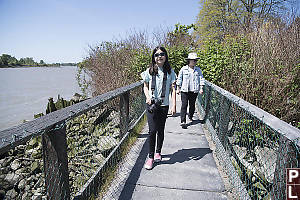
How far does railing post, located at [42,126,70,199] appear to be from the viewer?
58.6 inches

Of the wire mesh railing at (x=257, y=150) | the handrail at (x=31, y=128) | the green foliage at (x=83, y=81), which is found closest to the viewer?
the handrail at (x=31, y=128)

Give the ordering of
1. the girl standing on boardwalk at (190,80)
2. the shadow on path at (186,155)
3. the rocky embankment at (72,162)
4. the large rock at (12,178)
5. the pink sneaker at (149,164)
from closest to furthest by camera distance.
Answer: the pink sneaker at (149,164)
the shadow on path at (186,155)
the girl standing on boardwalk at (190,80)
the rocky embankment at (72,162)
the large rock at (12,178)

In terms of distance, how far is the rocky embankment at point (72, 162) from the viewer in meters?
4.45

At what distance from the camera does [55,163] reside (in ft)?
5.06

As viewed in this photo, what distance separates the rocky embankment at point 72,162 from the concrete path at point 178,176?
4.66 feet

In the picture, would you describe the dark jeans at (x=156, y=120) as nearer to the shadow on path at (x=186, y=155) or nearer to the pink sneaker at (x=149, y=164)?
the pink sneaker at (x=149, y=164)

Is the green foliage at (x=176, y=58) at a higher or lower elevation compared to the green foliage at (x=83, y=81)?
higher

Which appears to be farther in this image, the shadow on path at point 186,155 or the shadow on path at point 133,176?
the shadow on path at point 186,155

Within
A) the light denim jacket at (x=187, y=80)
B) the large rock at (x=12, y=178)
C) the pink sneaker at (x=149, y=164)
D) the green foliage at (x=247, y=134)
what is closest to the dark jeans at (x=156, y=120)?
the pink sneaker at (x=149, y=164)

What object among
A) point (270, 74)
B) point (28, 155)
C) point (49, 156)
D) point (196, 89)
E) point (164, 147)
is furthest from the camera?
point (28, 155)

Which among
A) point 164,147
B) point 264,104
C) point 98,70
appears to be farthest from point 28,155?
point 264,104

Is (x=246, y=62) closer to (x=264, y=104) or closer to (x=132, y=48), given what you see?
(x=264, y=104)

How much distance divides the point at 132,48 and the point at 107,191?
820 centimetres

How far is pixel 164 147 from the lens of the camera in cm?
367
